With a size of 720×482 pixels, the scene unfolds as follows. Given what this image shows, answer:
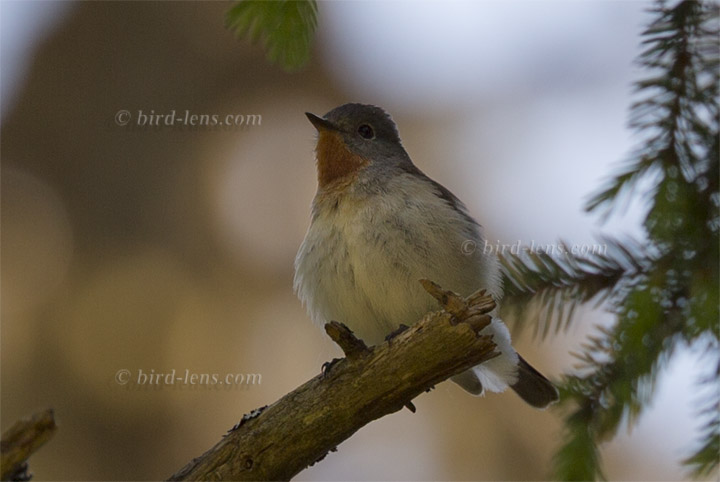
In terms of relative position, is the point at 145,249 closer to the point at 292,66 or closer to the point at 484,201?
the point at 484,201

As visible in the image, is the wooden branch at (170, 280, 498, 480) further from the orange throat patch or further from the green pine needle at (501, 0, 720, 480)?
the orange throat patch

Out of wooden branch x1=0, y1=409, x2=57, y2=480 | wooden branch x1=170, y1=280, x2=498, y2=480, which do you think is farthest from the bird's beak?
wooden branch x1=0, y1=409, x2=57, y2=480

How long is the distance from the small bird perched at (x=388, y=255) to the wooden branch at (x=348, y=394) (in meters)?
0.78

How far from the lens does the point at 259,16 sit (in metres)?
2.40

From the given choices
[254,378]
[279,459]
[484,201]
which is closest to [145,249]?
[254,378]

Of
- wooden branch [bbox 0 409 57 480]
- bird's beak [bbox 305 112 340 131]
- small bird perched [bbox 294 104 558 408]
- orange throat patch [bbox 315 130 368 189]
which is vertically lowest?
wooden branch [bbox 0 409 57 480]

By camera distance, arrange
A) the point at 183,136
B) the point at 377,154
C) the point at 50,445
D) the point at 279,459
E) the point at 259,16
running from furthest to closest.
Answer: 1. the point at 183,136
2. the point at 50,445
3. the point at 377,154
4. the point at 279,459
5. the point at 259,16

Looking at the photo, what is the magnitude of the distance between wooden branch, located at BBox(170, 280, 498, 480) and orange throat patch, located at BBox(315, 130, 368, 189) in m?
1.91

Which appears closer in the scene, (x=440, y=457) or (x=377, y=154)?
(x=377, y=154)

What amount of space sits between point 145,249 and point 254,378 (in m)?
1.30

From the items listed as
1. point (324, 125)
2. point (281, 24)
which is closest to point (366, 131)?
point (324, 125)

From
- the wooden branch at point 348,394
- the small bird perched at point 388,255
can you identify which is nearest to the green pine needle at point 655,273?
the wooden branch at point 348,394

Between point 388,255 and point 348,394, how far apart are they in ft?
3.88

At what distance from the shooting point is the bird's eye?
5078 millimetres
